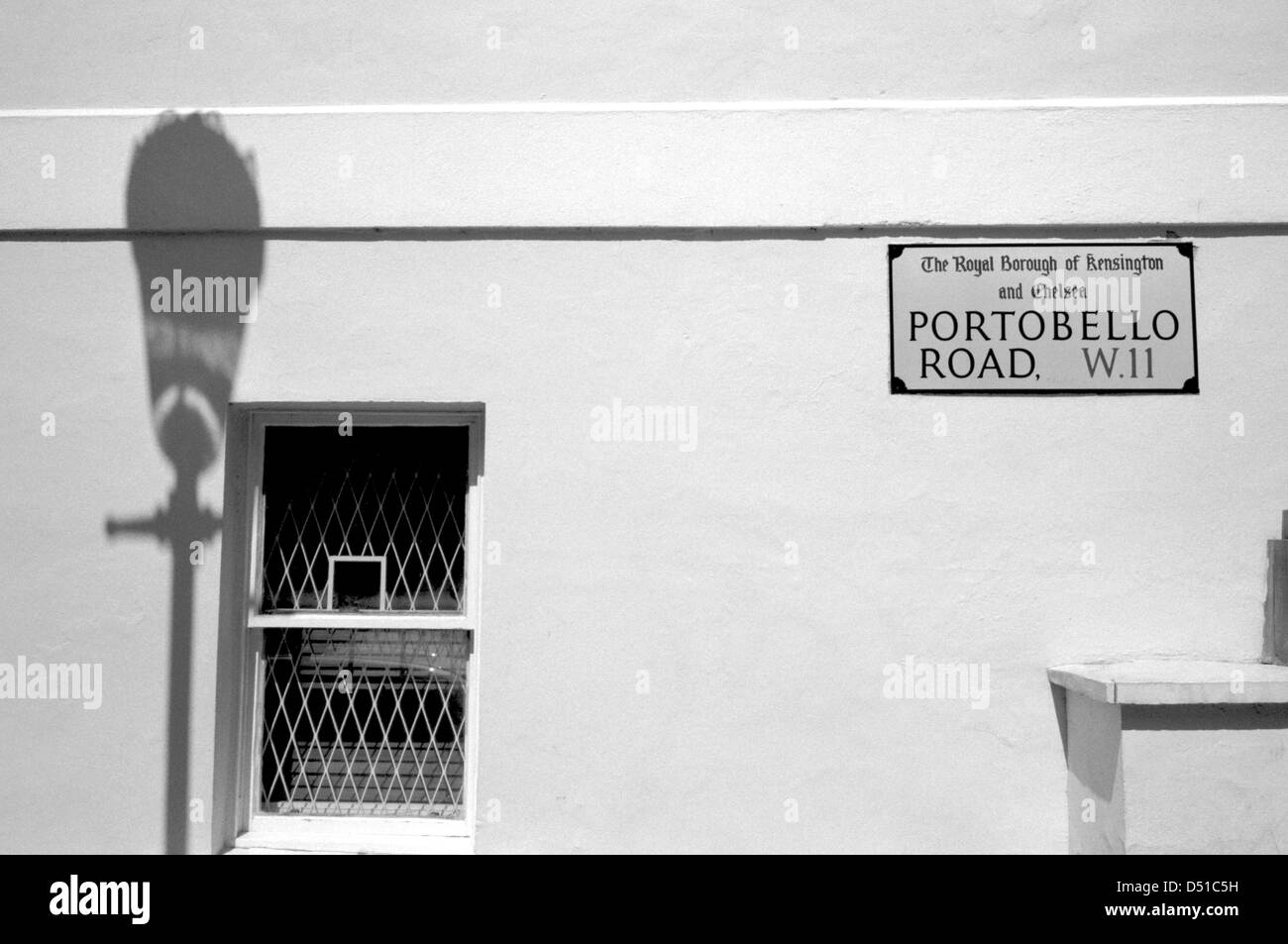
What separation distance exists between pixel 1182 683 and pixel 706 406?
75.7 inches

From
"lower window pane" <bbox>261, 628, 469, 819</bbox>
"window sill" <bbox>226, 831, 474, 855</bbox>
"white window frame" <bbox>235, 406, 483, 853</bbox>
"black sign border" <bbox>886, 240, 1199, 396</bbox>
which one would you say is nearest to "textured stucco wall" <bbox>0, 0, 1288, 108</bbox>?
"black sign border" <bbox>886, 240, 1199, 396</bbox>

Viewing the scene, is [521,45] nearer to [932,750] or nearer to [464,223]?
[464,223]

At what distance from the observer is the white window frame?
156 inches

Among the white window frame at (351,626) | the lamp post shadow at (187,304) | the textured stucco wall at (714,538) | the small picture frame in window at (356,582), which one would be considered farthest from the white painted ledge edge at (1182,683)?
the lamp post shadow at (187,304)

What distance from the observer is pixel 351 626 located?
3990 mm

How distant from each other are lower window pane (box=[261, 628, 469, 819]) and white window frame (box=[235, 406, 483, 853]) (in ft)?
0.19

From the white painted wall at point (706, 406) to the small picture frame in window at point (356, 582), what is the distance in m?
0.47

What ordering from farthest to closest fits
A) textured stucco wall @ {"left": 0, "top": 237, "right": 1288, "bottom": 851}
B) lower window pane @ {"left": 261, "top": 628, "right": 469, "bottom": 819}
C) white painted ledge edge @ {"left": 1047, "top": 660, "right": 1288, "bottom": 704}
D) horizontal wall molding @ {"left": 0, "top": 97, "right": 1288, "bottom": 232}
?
lower window pane @ {"left": 261, "top": 628, "right": 469, "bottom": 819} < horizontal wall molding @ {"left": 0, "top": 97, "right": 1288, "bottom": 232} < textured stucco wall @ {"left": 0, "top": 237, "right": 1288, "bottom": 851} < white painted ledge edge @ {"left": 1047, "top": 660, "right": 1288, "bottom": 704}

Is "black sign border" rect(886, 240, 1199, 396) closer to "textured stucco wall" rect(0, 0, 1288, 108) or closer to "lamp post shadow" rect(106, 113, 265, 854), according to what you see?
"textured stucco wall" rect(0, 0, 1288, 108)

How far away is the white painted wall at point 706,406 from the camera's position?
3785 mm

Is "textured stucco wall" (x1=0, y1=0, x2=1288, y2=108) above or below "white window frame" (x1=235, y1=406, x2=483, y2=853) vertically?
above

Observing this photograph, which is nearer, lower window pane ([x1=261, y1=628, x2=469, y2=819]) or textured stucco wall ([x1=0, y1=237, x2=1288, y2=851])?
textured stucco wall ([x1=0, y1=237, x2=1288, y2=851])

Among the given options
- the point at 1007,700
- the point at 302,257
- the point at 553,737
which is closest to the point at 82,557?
the point at 302,257

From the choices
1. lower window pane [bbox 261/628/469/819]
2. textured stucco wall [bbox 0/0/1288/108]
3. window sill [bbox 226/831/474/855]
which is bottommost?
window sill [bbox 226/831/474/855]
